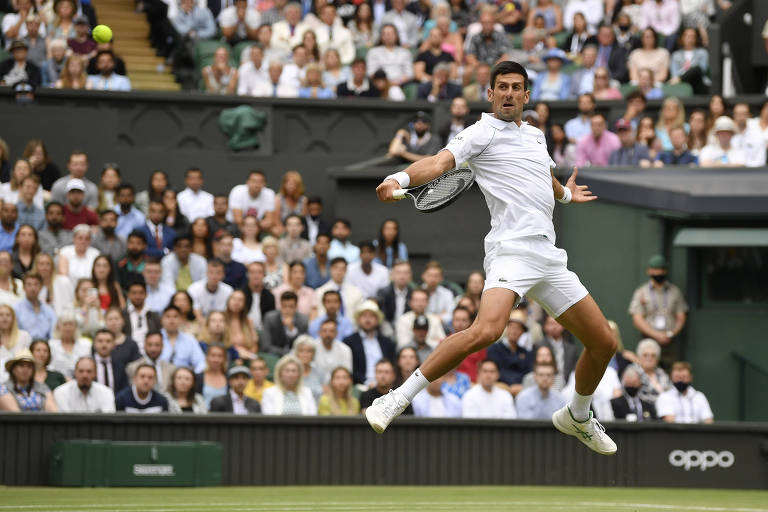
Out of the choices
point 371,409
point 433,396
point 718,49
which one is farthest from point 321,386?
point 718,49

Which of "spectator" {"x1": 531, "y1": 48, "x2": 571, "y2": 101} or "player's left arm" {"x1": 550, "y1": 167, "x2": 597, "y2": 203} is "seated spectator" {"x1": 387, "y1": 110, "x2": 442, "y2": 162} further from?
"player's left arm" {"x1": 550, "y1": 167, "x2": 597, "y2": 203}

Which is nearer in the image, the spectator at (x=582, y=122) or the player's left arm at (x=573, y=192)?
the player's left arm at (x=573, y=192)

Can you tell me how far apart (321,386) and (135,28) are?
9.09 metres

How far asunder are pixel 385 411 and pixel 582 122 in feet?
33.1

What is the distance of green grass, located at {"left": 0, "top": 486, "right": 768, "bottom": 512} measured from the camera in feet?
32.3

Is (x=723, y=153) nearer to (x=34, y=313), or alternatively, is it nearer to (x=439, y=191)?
(x=34, y=313)

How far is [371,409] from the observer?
8461 millimetres

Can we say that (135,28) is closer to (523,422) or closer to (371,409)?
(523,422)

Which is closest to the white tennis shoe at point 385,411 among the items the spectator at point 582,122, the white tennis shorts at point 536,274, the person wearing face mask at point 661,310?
the white tennis shorts at point 536,274

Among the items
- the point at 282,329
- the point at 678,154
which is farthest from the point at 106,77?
the point at 678,154

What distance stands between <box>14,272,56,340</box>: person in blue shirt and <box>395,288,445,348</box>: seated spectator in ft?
11.2

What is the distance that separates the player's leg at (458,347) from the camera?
8.04 metres

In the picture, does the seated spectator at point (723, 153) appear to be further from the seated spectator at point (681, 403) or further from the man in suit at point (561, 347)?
the seated spectator at point (681, 403)

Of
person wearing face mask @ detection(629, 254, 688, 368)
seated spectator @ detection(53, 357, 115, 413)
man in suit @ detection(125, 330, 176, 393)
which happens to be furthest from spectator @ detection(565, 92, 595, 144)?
seated spectator @ detection(53, 357, 115, 413)
